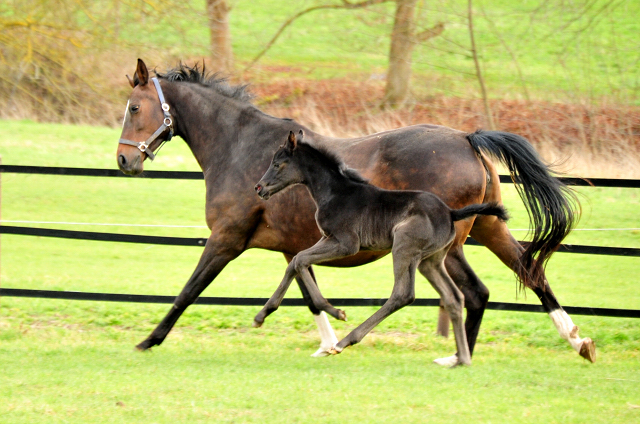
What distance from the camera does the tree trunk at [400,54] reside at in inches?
636

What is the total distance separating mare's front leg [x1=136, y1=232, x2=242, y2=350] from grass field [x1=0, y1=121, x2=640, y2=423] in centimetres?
17

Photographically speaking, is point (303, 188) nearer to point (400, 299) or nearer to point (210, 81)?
point (400, 299)

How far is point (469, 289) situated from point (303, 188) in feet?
4.92

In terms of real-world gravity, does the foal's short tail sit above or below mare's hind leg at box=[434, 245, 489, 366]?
above

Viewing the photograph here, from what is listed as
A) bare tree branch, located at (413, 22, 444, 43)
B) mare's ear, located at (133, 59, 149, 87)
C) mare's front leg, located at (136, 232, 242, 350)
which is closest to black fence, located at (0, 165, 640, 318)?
mare's front leg, located at (136, 232, 242, 350)

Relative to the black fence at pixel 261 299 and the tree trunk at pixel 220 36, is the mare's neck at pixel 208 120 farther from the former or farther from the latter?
the tree trunk at pixel 220 36

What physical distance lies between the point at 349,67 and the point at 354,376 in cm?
1623

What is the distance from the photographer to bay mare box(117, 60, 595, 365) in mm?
5262

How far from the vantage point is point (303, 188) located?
5.55m

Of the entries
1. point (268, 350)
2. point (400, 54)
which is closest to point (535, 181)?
point (268, 350)

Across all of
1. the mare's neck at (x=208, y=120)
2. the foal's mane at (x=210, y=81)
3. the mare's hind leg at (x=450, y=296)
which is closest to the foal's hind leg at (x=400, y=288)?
the mare's hind leg at (x=450, y=296)

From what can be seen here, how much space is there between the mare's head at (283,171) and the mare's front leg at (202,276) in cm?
64

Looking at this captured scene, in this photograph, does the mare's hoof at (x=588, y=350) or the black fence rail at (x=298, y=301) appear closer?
the mare's hoof at (x=588, y=350)

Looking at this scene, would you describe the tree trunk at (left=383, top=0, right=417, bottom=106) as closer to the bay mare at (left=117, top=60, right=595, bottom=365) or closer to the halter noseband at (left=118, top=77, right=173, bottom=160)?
the bay mare at (left=117, top=60, right=595, bottom=365)
